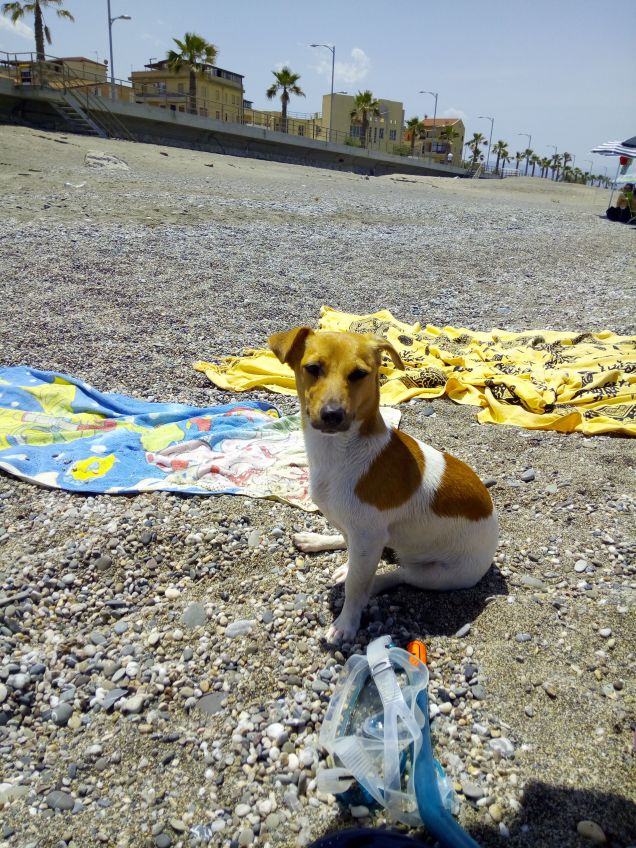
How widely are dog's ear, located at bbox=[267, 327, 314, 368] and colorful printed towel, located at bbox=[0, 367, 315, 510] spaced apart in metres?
1.61

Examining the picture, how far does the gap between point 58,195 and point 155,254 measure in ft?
18.8

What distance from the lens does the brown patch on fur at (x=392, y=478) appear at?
3188 mm

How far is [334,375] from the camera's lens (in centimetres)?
309

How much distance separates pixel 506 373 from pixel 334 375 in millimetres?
4852

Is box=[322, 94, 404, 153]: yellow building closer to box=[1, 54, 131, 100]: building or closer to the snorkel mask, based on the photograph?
box=[1, 54, 131, 100]: building

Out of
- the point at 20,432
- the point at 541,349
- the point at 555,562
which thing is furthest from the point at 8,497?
the point at 541,349

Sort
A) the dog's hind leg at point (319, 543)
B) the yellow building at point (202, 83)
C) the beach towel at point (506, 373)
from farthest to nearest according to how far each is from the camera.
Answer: the yellow building at point (202, 83), the beach towel at point (506, 373), the dog's hind leg at point (319, 543)

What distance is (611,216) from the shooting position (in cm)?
2544

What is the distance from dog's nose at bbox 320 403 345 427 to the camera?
292 cm

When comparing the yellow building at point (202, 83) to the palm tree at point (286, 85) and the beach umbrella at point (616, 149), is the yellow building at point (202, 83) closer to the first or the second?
the palm tree at point (286, 85)

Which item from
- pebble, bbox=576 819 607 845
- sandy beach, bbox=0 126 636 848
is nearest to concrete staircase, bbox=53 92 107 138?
sandy beach, bbox=0 126 636 848

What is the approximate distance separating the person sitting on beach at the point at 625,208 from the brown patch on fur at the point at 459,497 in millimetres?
25597

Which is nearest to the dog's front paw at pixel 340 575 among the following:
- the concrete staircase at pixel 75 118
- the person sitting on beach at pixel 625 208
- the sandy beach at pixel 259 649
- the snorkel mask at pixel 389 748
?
the sandy beach at pixel 259 649

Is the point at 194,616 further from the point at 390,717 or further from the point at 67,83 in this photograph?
the point at 67,83
